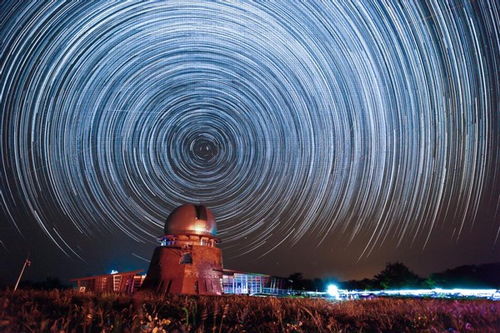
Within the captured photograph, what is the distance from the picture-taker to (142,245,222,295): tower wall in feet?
115

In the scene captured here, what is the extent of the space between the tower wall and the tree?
33.7 metres

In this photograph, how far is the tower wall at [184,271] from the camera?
115ft

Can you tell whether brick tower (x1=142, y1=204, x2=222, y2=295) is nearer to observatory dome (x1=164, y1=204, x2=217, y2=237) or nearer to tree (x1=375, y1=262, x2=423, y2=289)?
observatory dome (x1=164, y1=204, x2=217, y2=237)

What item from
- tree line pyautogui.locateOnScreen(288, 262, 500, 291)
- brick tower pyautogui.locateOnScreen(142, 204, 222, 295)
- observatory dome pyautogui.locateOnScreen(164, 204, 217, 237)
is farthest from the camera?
tree line pyautogui.locateOnScreen(288, 262, 500, 291)

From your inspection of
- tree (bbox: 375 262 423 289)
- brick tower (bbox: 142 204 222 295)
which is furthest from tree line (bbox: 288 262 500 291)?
brick tower (bbox: 142 204 222 295)

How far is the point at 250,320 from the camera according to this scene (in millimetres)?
7246

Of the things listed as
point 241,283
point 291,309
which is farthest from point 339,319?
point 241,283

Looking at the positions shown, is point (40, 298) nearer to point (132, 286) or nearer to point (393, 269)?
point (132, 286)

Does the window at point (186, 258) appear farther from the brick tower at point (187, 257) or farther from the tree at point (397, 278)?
the tree at point (397, 278)

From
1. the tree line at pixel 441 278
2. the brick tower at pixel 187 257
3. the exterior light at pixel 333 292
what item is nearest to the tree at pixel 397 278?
the tree line at pixel 441 278

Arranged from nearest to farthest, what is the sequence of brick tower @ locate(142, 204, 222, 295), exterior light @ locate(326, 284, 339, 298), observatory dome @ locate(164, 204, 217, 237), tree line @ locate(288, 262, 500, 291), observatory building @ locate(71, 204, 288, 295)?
exterior light @ locate(326, 284, 339, 298) < brick tower @ locate(142, 204, 222, 295) < observatory building @ locate(71, 204, 288, 295) < observatory dome @ locate(164, 204, 217, 237) < tree line @ locate(288, 262, 500, 291)

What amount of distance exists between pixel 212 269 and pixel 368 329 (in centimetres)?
3207

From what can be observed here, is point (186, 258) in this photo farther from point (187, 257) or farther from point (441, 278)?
point (441, 278)

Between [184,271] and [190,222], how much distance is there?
5061 mm
